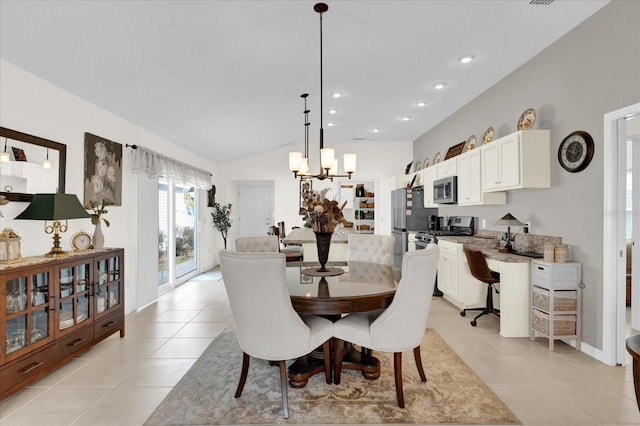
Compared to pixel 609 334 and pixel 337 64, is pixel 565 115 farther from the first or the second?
pixel 337 64

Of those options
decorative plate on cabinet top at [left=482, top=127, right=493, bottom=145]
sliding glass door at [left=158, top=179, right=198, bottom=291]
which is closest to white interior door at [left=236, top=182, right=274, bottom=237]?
sliding glass door at [left=158, top=179, right=198, bottom=291]

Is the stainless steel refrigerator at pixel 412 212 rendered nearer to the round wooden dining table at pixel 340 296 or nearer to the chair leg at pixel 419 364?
the round wooden dining table at pixel 340 296

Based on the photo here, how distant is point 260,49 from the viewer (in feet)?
10.5

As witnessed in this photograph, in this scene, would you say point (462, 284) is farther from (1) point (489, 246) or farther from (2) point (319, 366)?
(2) point (319, 366)

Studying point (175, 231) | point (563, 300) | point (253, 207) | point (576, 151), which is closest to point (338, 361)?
point (563, 300)

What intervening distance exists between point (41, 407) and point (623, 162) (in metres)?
4.49

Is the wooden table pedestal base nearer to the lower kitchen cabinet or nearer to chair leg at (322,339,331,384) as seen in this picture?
chair leg at (322,339,331,384)

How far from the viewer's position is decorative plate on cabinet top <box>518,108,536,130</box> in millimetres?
3628

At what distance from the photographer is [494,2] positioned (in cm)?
267

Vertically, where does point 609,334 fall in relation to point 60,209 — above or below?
below

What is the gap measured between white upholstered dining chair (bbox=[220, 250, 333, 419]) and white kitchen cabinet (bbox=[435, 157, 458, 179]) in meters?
3.62

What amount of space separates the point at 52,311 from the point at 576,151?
4480mm

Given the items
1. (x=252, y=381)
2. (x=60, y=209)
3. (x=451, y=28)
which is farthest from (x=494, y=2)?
(x=60, y=209)

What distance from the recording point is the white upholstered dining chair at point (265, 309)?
200 centimetres
